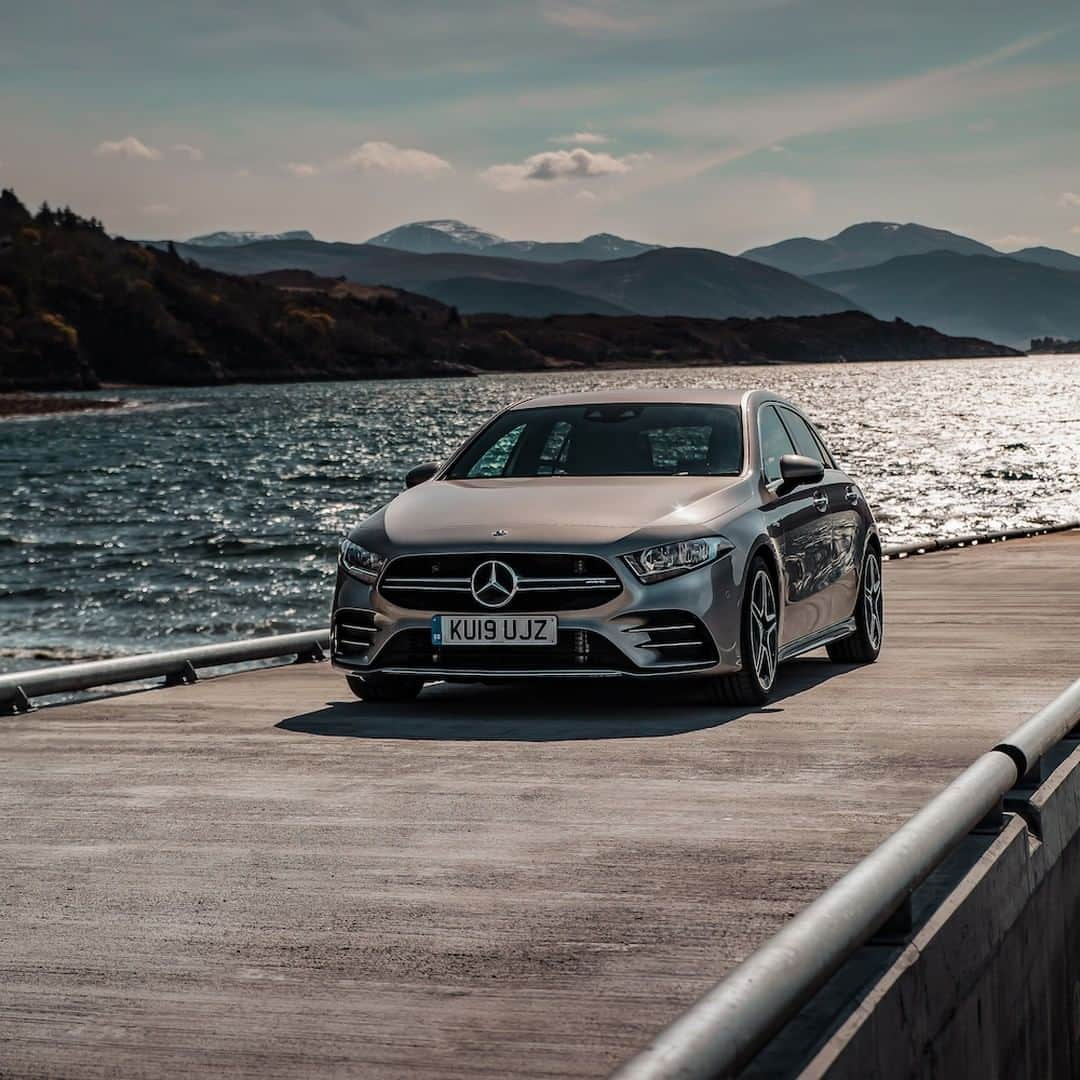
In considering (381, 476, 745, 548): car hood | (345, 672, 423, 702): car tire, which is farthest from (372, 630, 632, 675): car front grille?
(345, 672, 423, 702): car tire

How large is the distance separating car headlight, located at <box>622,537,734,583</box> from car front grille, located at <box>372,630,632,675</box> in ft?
1.18

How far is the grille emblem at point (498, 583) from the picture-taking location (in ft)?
27.5

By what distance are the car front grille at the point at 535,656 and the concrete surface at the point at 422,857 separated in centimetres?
28

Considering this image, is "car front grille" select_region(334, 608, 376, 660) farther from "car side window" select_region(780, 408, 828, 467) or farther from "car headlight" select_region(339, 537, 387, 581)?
"car side window" select_region(780, 408, 828, 467)

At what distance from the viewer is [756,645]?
29.4 feet

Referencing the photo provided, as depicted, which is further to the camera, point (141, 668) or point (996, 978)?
point (141, 668)

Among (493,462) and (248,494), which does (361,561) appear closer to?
(493,462)

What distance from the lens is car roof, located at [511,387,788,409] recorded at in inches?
392

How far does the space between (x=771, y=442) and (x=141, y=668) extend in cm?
364

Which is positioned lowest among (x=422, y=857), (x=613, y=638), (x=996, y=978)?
(x=996, y=978)

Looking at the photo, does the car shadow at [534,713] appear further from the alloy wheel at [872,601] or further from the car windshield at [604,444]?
the car windshield at [604,444]

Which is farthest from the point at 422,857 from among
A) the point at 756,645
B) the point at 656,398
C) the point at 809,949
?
the point at 656,398

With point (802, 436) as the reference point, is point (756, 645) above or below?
below

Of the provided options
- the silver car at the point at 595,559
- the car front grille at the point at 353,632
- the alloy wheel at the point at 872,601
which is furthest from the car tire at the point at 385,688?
the alloy wheel at the point at 872,601
